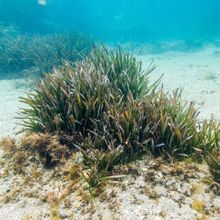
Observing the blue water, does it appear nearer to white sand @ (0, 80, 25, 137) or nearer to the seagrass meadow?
white sand @ (0, 80, 25, 137)

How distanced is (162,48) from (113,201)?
22.7 metres

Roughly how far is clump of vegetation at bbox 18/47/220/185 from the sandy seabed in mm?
626

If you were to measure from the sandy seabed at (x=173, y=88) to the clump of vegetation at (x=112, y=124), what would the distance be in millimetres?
626

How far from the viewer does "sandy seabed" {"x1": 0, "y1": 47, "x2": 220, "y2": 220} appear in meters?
3.62

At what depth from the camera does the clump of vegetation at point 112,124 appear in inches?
171

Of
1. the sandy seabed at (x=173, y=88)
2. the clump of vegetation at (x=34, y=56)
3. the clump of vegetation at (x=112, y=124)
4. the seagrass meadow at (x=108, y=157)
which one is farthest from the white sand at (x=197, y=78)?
the clump of vegetation at (x=34, y=56)

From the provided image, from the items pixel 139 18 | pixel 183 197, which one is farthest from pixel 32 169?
pixel 139 18

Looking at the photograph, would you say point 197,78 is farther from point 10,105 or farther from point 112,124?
point 112,124

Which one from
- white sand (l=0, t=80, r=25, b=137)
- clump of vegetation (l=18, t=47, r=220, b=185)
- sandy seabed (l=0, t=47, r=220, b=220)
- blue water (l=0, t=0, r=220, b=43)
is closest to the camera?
sandy seabed (l=0, t=47, r=220, b=220)

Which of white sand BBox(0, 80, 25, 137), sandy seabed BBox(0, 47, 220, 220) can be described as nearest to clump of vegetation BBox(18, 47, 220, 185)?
sandy seabed BBox(0, 47, 220, 220)

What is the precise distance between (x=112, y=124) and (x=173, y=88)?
295 inches

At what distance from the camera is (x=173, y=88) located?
38.2ft

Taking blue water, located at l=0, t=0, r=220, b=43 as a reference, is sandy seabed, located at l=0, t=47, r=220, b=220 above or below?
below

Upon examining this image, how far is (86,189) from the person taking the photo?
155 inches
